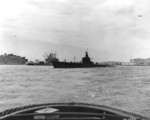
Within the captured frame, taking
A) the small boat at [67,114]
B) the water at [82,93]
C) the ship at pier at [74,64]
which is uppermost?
the ship at pier at [74,64]

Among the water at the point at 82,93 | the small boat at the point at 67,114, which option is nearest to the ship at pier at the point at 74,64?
the water at the point at 82,93

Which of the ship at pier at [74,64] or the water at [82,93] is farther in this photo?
the ship at pier at [74,64]

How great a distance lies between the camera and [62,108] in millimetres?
7875

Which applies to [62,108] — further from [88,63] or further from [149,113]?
[88,63]

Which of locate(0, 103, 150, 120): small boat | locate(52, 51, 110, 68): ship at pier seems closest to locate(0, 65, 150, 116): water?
locate(0, 103, 150, 120): small boat

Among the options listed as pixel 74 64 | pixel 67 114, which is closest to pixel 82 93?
pixel 67 114

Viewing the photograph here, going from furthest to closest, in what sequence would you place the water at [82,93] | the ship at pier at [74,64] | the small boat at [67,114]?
the ship at pier at [74,64] → the water at [82,93] → the small boat at [67,114]

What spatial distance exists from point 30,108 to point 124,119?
313 centimetres

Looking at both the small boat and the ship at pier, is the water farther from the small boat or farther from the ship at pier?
the ship at pier

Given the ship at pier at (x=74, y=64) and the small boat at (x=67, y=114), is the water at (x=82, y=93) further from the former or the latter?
the ship at pier at (x=74, y=64)

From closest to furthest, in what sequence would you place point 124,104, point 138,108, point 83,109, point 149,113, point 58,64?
point 83,109 < point 149,113 < point 138,108 < point 124,104 < point 58,64

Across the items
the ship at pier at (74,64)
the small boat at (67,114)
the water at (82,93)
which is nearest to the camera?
the small boat at (67,114)

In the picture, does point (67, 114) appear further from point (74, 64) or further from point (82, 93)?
point (74, 64)

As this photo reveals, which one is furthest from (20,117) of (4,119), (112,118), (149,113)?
(149,113)
